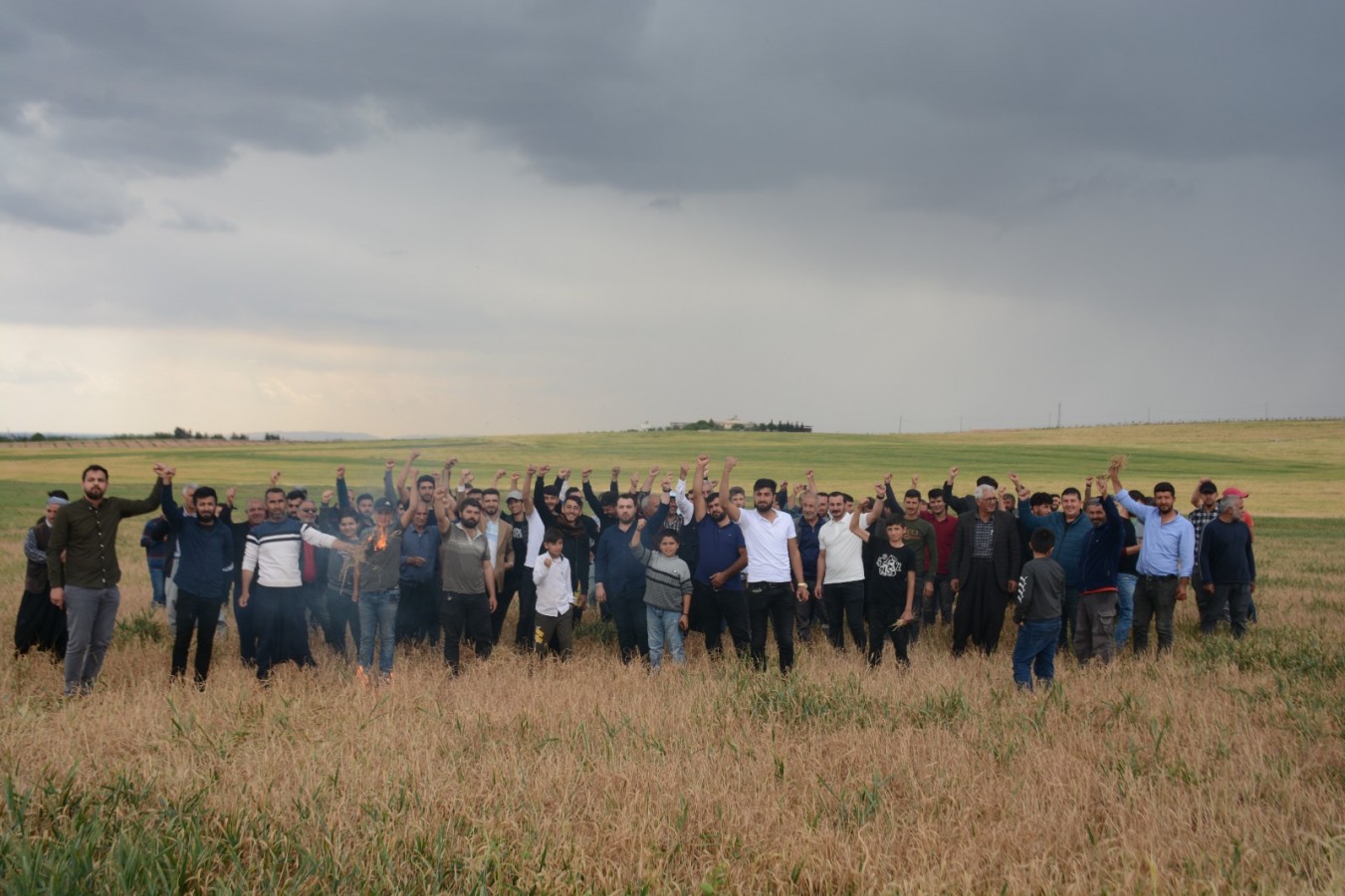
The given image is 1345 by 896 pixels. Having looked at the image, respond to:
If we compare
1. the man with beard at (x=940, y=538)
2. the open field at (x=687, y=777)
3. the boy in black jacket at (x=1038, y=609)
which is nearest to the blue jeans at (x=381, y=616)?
the open field at (x=687, y=777)

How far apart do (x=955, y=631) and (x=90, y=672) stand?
867 cm

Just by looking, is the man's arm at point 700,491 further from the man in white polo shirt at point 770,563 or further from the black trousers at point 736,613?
the black trousers at point 736,613

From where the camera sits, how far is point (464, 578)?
9930mm

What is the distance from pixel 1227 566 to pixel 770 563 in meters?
5.87

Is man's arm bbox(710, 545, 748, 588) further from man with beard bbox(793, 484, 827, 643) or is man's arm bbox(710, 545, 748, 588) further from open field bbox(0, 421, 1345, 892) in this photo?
man with beard bbox(793, 484, 827, 643)

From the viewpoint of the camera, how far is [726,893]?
16.5 ft

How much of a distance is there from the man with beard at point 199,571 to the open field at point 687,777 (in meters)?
0.38

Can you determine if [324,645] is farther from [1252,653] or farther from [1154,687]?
[1252,653]

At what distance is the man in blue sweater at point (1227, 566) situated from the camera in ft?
38.3

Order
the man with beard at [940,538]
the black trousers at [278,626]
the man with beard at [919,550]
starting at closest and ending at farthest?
the black trousers at [278,626]
the man with beard at [919,550]
the man with beard at [940,538]

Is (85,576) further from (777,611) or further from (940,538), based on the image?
(940,538)

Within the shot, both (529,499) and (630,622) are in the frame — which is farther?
(529,499)

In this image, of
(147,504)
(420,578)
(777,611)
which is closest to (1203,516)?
(777,611)

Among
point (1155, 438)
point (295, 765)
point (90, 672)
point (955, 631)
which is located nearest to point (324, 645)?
point (90, 672)
